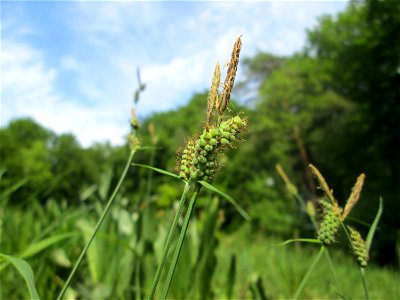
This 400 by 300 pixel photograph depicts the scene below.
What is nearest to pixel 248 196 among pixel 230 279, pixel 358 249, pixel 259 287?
pixel 230 279

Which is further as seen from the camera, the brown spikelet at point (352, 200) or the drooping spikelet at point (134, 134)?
the drooping spikelet at point (134, 134)

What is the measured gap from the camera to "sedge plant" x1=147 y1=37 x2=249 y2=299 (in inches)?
20.1

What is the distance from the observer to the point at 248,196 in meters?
22.6

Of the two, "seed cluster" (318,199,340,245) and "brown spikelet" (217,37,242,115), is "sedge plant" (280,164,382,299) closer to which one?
"seed cluster" (318,199,340,245)

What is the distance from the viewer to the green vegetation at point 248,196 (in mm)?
961

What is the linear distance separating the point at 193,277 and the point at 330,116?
1889 cm

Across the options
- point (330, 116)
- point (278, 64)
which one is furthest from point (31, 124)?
point (330, 116)

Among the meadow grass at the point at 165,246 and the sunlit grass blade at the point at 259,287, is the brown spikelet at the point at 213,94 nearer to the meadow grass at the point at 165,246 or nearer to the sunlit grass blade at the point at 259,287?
the meadow grass at the point at 165,246

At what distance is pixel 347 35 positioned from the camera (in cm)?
2050

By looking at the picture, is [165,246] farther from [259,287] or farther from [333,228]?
[259,287]

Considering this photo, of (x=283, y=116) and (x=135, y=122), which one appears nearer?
(x=135, y=122)

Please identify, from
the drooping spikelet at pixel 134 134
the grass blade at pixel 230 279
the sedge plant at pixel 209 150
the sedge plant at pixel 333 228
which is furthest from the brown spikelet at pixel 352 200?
the grass blade at pixel 230 279

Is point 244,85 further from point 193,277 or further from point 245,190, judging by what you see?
point 193,277

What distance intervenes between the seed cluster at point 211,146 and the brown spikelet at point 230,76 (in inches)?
1.4
